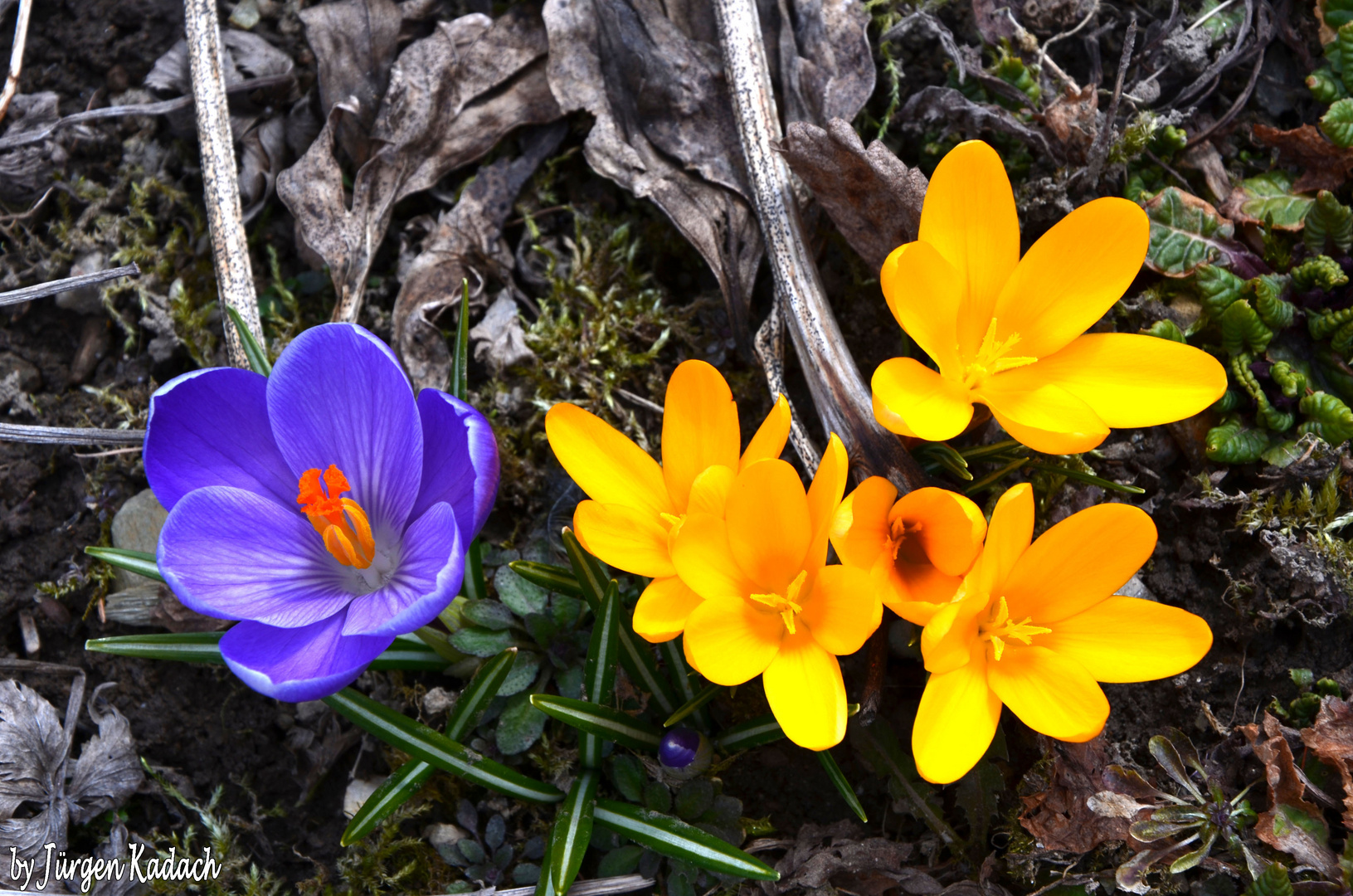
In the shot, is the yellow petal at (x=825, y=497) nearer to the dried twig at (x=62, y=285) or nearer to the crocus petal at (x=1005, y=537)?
the crocus petal at (x=1005, y=537)

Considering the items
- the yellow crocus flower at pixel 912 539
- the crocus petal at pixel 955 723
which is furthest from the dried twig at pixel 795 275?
the crocus petal at pixel 955 723

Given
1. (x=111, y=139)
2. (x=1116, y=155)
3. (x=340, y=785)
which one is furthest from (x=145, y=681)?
(x=1116, y=155)

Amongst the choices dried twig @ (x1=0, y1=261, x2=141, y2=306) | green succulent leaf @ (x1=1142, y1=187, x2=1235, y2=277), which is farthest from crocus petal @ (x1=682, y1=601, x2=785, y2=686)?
dried twig @ (x1=0, y1=261, x2=141, y2=306)

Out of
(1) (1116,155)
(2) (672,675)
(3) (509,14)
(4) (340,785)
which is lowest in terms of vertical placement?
(4) (340,785)

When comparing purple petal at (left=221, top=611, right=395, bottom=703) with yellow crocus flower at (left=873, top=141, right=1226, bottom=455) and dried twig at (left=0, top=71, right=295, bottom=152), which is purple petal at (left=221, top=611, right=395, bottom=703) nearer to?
yellow crocus flower at (left=873, top=141, right=1226, bottom=455)

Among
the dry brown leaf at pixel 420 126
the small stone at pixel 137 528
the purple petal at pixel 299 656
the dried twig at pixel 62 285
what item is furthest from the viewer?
the dry brown leaf at pixel 420 126

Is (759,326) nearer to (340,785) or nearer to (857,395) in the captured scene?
(857,395)
